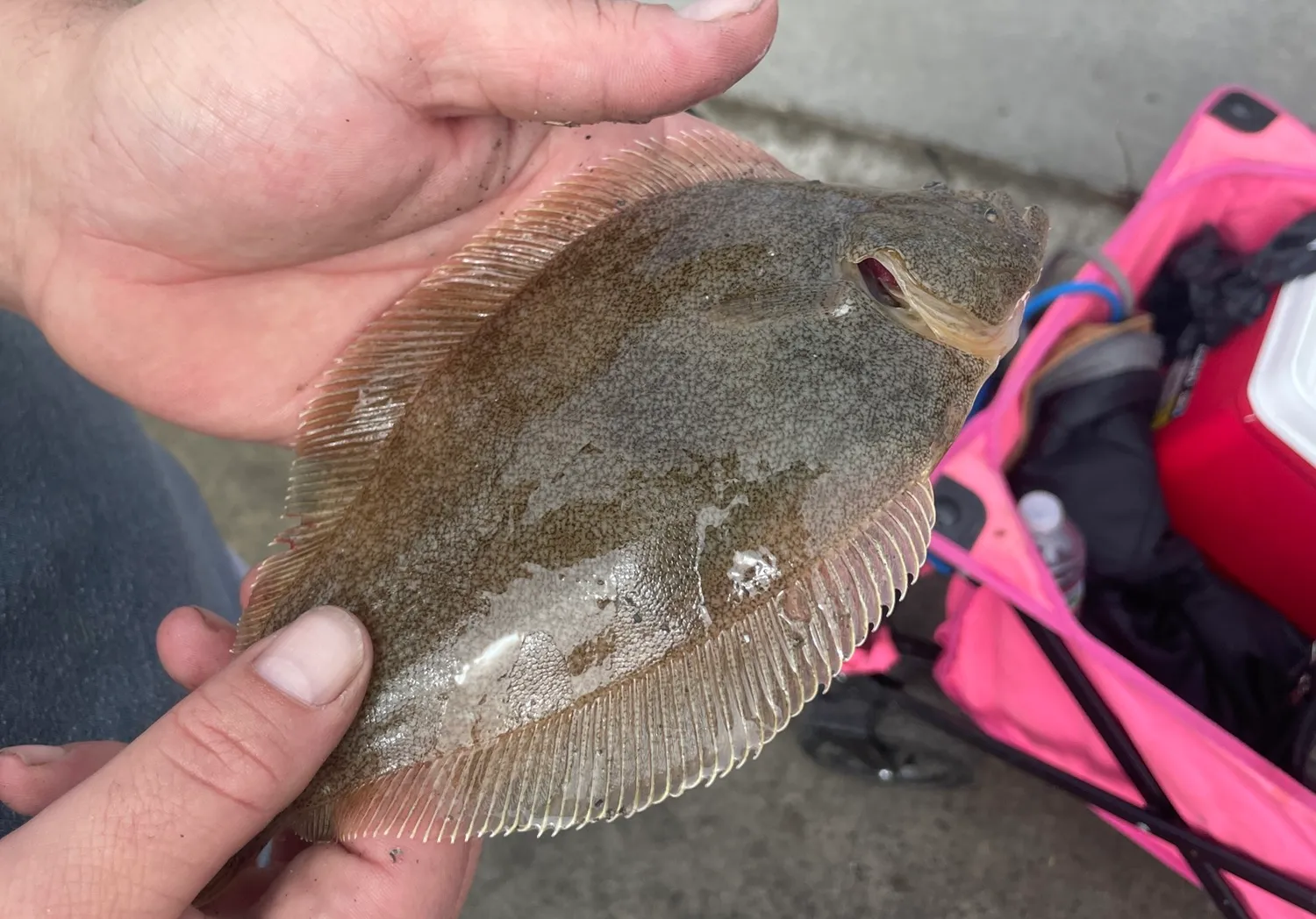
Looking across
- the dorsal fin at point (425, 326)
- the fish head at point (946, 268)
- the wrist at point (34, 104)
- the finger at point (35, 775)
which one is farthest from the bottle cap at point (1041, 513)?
the wrist at point (34, 104)

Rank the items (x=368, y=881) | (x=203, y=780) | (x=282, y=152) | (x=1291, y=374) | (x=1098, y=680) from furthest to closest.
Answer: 1. (x=1291, y=374)
2. (x=1098, y=680)
3. (x=282, y=152)
4. (x=368, y=881)
5. (x=203, y=780)

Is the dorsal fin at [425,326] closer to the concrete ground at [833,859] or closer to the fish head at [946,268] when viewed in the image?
the fish head at [946,268]

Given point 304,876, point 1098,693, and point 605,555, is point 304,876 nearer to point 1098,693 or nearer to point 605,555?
point 605,555

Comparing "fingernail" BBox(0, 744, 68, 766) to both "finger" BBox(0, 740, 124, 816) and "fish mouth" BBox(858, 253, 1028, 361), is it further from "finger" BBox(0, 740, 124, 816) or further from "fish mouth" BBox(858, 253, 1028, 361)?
"fish mouth" BBox(858, 253, 1028, 361)

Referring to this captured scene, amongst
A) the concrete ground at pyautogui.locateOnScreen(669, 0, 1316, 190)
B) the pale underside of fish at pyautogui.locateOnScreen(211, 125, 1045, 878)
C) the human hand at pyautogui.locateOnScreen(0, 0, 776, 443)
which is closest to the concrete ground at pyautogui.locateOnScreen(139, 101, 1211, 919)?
the pale underside of fish at pyautogui.locateOnScreen(211, 125, 1045, 878)

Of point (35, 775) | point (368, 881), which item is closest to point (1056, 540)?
point (368, 881)

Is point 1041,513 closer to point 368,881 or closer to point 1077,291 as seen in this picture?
point 1077,291
